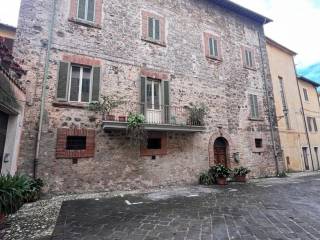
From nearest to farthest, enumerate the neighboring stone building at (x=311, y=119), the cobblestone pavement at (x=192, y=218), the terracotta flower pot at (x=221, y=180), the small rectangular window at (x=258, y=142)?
the cobblestone pavement at (x=192, y=218)
the terracotta flower pot at (x=221, y=180)
the small rectangular window at (x=258, y=142)
the neighboring stone building at (x=311, y=119)

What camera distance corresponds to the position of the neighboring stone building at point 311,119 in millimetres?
16109

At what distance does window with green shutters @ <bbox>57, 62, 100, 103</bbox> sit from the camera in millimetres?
7262

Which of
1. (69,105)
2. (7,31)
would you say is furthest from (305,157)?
(7,31)

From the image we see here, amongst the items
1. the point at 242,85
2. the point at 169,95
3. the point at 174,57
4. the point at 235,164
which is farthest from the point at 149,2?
the point at 235,164

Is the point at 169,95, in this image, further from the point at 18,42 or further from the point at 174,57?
the point at 18,42

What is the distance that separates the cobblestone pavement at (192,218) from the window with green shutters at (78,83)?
369 centimetres

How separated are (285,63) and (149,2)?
13.1 m

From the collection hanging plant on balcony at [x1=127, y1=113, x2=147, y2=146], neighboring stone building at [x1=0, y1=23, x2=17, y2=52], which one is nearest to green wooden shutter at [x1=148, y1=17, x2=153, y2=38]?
hanging plant on balcony at [x1=127, y1=113, x2=147, y2=146]

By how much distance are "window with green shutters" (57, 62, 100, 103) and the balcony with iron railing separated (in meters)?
1.13

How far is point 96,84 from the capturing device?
778cm

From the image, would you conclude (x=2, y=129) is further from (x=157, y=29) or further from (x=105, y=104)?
(x=157, y=29)

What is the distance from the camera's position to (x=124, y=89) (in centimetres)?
837

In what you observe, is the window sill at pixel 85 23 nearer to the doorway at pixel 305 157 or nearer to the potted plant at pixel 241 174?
the potted plant at pixel 241 174

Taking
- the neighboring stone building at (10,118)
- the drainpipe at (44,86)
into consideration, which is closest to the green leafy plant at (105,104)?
the drainpipe at (44,86)
